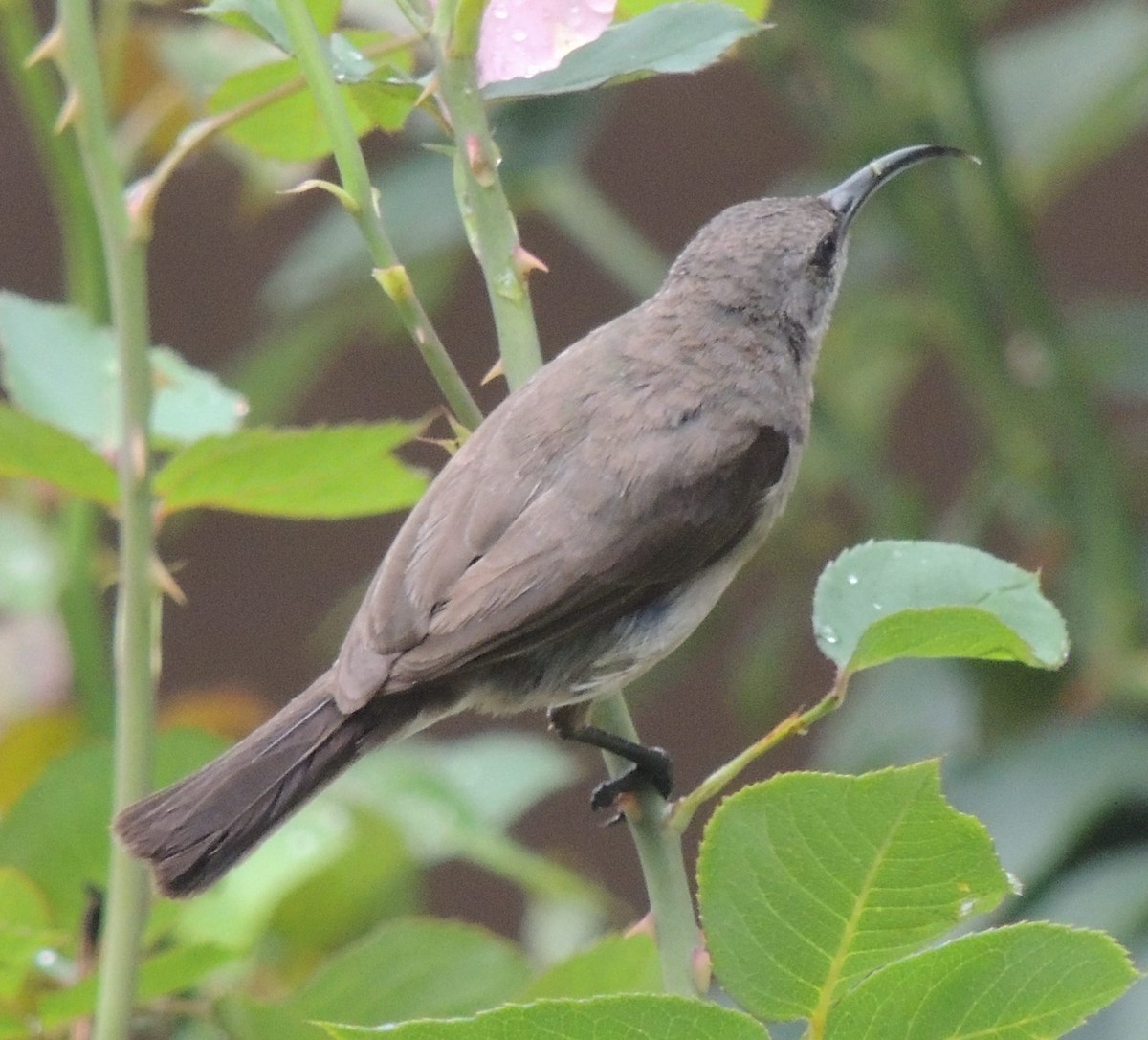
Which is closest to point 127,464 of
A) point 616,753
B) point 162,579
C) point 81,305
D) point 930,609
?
point 162,579

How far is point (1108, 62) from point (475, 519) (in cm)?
173

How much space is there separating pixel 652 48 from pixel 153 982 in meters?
0.59

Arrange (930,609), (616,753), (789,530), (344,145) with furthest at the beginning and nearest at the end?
1. (789,530)
2. (616,753)
3. (344,145)
4. (930,609)

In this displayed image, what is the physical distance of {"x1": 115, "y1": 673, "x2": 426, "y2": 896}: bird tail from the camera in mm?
954

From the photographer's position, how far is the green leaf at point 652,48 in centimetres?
92

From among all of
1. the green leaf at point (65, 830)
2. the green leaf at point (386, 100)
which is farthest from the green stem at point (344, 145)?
the green leaf at point (65, 830)

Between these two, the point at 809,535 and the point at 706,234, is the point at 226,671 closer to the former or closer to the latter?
the point at 809,535

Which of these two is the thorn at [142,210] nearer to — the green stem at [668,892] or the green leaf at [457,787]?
the green stem at [668,892]

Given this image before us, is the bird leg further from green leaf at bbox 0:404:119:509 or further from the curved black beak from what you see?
the curved black beak

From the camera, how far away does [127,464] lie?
946 millimetres

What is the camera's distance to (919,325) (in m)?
2.46

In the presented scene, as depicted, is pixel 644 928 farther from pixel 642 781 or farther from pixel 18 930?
pixel 18 930

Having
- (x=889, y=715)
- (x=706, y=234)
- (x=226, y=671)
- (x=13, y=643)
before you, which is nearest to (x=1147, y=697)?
(x=889, y=715)

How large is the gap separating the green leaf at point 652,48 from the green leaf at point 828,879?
17.9 inches
